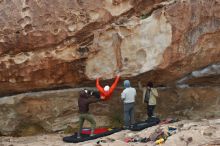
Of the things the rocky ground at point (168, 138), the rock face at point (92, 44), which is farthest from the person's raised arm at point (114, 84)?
the rocky ground at point (168, 138)

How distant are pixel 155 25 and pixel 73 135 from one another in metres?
3.10

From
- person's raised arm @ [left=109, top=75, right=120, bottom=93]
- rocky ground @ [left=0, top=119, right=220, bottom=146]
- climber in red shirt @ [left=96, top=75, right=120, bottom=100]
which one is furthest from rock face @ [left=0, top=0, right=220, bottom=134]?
rocky ground @ [left=0, top=119, right=220, bottom=146]

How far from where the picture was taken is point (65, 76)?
32.6 ft

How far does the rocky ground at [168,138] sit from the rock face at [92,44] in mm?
800

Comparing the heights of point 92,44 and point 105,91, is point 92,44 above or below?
above

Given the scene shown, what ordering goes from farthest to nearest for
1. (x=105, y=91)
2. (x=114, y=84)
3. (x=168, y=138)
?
1. (x=114, y=84)
2. (x=105, y=91)
3. (x=168, y=138)

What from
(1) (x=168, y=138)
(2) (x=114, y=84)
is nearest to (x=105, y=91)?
(2) (x=114, y=84)

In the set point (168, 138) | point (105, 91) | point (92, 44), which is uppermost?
point (92, 44)

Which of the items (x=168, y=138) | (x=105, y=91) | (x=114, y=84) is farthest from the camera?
(x=114, y=84)

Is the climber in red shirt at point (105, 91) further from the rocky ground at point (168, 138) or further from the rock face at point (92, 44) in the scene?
Answer: the rocky ground at point (168, 138)

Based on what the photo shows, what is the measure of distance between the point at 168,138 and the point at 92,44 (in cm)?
279

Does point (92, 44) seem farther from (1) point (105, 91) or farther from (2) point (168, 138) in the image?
(2) point (168, 138)

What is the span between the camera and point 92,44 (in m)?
9.52

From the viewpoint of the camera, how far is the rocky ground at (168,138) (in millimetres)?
7930
